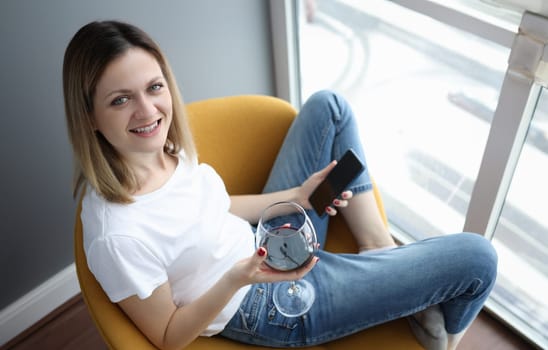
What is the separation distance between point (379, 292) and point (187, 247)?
44 cm

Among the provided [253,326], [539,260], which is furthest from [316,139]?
[539,260]

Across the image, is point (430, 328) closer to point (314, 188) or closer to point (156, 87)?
point (314, 188)

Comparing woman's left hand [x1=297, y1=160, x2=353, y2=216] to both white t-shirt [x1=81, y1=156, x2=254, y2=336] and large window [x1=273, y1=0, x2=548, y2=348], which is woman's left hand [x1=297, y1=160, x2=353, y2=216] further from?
large window [x1=273, y1=0, x2=548, y2=348]

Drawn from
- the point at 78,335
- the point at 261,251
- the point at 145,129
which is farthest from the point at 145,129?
the point at 78,335

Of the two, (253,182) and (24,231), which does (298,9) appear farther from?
(24,231)

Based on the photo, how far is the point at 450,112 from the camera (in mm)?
1747

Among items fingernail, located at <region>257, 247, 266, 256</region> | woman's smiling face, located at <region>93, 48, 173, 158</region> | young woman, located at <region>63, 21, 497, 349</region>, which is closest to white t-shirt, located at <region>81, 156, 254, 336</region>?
young woman, located at <region>63, 21, 497, 349</region>

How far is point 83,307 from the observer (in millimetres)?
1851

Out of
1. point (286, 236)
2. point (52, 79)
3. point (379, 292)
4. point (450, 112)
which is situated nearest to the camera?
point (286, 236)

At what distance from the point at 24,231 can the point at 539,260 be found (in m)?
1.61

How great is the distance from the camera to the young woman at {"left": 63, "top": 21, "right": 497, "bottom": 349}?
102cm

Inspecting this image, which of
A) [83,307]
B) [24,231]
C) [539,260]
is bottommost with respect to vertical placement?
[83,307]

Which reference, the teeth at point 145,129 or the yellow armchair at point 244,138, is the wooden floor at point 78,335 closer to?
the yellow armchair at point 244,138

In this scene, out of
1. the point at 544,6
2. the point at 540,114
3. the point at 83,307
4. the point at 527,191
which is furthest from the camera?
the point at 83,307
